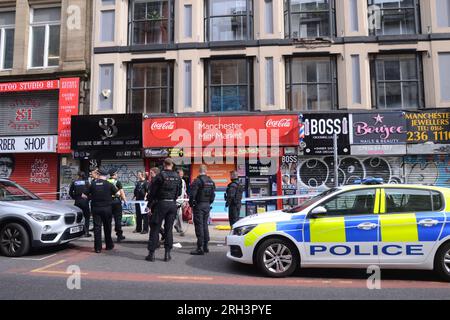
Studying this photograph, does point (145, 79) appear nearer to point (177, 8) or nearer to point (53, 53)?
point (177, 8)

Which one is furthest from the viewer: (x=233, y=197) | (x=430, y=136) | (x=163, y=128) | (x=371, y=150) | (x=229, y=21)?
(x=229, y=21)

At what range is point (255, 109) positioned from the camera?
45.4ft

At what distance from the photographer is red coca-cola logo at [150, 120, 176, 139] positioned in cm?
1367

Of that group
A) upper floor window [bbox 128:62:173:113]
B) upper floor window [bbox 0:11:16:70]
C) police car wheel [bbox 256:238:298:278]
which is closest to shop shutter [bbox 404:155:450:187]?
police car wheel [bbox 256:238:298:278]

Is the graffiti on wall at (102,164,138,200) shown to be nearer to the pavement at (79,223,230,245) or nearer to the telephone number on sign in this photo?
the pavement at (79,223,230,245)

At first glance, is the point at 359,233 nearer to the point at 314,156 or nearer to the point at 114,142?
the point at 314,156

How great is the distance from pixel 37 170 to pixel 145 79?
5.46 meters

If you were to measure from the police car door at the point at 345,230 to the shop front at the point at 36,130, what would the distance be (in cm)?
1096

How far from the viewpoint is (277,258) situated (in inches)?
241

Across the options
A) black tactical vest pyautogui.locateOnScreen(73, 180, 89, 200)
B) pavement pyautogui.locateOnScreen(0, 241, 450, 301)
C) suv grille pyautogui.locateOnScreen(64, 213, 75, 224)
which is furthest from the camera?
black tactical vest pyautogui.locateOnScreen(73, 180, 89, 200)

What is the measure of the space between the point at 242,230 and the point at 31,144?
11.2 meters

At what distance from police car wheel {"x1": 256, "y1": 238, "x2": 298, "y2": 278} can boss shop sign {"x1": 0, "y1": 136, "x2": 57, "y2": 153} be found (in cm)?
1090

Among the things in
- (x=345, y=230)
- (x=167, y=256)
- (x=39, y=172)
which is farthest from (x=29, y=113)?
(x=345, y=230)

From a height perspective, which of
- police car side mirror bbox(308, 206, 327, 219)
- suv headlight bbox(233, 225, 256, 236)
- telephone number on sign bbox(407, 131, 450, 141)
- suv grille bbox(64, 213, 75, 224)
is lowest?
suv headlight bbox(233, 225, 256, 236)
